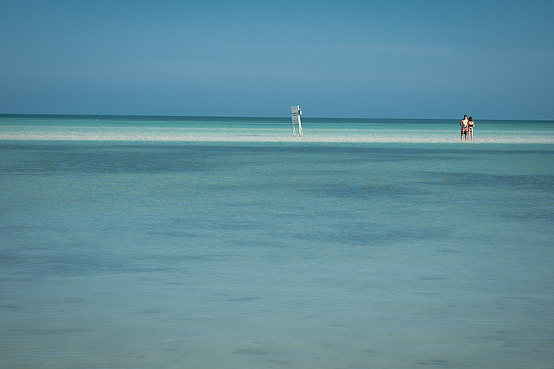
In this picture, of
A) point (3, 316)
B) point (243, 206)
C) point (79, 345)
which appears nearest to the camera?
point (79, 345)

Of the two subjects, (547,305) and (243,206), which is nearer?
(547,305)

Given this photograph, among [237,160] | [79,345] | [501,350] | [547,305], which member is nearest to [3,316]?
[79,345]

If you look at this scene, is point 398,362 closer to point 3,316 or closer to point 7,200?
point 3,316

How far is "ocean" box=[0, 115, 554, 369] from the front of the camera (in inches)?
180

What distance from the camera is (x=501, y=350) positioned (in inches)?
182

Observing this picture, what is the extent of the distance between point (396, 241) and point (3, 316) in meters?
5.09

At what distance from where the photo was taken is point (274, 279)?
258 inches

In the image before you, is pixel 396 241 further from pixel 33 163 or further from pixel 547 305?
pixel 33 163

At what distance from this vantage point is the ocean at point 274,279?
458cm

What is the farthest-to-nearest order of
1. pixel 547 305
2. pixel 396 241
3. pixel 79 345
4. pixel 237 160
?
pixel 237 160, pixel 396 241, pixel 547 305, pixel 79 345

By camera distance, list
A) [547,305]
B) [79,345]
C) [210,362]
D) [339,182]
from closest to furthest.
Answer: [210,362] < [79,345] < [547,305] < [339,182]

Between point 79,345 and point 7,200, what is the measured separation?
8555 millimetres

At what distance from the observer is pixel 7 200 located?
1229 centimetres

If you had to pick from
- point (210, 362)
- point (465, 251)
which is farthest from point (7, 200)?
point (210, 362)
